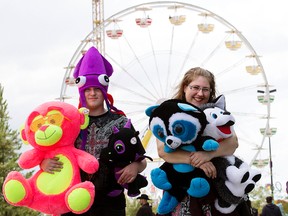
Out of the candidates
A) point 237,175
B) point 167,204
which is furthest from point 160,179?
point 237,175

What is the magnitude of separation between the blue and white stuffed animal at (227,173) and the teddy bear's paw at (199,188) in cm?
9

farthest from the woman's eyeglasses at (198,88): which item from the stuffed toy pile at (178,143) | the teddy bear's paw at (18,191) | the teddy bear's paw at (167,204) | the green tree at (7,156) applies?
the green tree at (7,156)

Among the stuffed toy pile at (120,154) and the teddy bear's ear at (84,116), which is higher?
the teddy bear's ear at (84,116)

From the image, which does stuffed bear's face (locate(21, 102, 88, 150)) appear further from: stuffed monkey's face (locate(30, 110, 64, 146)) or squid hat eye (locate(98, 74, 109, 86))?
squid hat eye (locate(98, 74, 109, 86))

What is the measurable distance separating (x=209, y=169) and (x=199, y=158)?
94 mm

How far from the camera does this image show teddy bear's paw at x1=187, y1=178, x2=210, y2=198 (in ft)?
16.7

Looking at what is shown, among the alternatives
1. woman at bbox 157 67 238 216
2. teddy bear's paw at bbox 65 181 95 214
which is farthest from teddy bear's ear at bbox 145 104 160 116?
teddy bear's paw at bbox 65 181 95 214

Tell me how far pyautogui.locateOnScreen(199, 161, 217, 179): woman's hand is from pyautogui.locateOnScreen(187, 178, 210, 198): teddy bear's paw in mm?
54

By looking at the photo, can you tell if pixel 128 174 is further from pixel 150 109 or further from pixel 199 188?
pixel 199 188

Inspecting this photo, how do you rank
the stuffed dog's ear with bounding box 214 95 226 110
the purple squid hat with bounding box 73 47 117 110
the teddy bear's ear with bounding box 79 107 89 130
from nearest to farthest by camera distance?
the stuffed dog's ear with bounding box 214 95 226 110 → the teddy bear's ear with bounding box 79 107 89 130 → the purple squid hat with bounding box 73 47 117 110

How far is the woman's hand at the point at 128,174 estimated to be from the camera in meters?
5.76

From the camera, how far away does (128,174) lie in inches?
227

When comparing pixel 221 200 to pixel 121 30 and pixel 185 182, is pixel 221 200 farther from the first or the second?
pixel 121 30

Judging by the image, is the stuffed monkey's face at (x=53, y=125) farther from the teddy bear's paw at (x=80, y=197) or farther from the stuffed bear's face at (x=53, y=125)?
the teddy bear's paw at (x=80, y=197)
